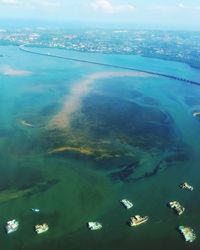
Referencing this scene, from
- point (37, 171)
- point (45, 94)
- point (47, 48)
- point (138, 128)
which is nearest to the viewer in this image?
point (37, 171)

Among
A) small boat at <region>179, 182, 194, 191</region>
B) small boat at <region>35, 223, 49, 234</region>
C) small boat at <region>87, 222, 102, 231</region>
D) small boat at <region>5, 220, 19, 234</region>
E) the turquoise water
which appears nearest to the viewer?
small boat at <region>5, 220, 19, 234</region>

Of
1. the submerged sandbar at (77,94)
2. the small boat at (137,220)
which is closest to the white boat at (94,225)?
the small boat at (137,220)

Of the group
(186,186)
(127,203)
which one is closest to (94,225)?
(127,203)

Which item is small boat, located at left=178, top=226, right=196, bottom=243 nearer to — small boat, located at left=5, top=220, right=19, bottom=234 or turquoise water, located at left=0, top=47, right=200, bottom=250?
turquoise water, located at left=0, top=47, right=200, bottom=250

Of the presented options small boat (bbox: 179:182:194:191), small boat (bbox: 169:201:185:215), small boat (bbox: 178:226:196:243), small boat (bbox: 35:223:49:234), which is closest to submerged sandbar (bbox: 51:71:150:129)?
small boat (bbox: 179:182:194:191)

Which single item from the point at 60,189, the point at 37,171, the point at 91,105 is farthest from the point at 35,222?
the point at 91,105

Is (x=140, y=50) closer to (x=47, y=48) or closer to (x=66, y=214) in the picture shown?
(x=47, y=48)

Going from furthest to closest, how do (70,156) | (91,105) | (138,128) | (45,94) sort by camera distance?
(45,94), (91,105), (138,128), (70,156)

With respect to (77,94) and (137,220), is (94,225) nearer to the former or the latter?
(137,220)
